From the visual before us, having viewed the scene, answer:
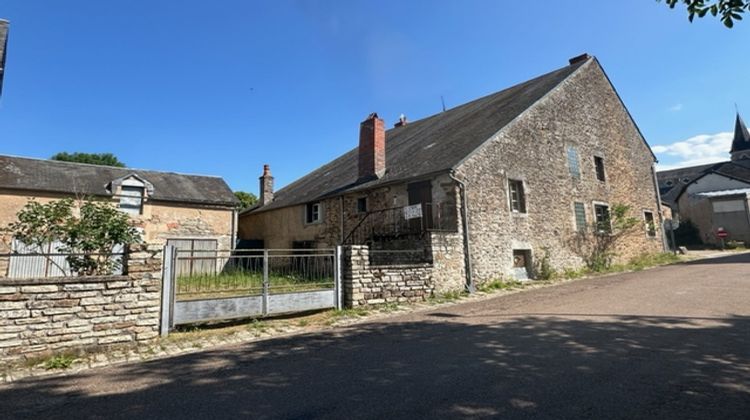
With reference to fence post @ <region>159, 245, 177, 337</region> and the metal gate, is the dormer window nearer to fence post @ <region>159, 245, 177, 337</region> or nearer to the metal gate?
the metal gate

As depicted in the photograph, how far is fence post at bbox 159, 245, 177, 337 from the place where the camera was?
6.95 m

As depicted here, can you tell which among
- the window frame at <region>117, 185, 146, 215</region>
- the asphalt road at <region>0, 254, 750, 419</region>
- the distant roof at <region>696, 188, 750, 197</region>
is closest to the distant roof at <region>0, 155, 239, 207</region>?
the window frame at <region>117, 185, 146, 215</region>

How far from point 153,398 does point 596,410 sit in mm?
4346

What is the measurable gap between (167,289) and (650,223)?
A: 2259 centimetres

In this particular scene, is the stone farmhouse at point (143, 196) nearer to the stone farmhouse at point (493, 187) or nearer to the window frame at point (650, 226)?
the stone farmhouse at point (493, 187)

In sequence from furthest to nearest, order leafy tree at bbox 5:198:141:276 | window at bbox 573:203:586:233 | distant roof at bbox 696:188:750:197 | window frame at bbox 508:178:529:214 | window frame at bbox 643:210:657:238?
distant roof at bbox 696:188:750:197
window frame at bbox 643:210:657:238
window at bbox 573:203:586:233
window frame at bbox 508:178:529:214
leafy tree at bbox 5:198:141:276

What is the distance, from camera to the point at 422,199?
13.2 metres

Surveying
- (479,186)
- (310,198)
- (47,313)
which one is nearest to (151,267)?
(47,313)

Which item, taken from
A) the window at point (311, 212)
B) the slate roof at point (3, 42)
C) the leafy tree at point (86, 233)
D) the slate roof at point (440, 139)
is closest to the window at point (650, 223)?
the slate roof at point (440, 139)

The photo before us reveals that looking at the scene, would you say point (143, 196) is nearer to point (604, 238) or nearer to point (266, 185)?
point (266, 185)

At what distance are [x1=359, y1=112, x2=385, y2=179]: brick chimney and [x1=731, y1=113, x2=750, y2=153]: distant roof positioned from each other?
69.7 m

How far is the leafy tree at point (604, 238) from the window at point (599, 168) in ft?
4.71

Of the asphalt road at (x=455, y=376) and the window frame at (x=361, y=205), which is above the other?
the window frame at (x=361, y=205)

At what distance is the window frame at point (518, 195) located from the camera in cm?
1410
